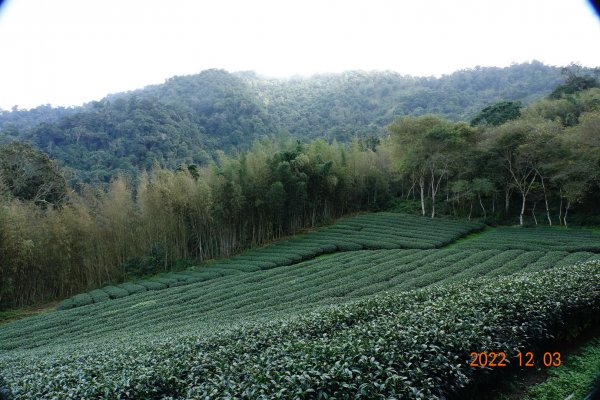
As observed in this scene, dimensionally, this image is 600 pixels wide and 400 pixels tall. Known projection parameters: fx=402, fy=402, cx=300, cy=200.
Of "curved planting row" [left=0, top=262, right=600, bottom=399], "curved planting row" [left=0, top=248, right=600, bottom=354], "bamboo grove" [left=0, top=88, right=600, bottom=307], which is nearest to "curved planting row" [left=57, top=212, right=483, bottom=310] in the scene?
"curved planting row" [left=0, top=248, right=600, bottom=354]

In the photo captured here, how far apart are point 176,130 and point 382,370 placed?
5053 centimetres

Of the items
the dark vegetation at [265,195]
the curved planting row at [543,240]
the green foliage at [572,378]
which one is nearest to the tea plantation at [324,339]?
the green foliage at [572,378]

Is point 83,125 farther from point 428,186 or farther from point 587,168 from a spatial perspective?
point 587,168

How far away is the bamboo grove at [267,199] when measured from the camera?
2250 centimetres

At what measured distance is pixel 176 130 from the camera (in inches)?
1994

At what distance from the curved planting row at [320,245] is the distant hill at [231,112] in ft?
59.2

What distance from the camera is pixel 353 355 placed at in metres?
4.40

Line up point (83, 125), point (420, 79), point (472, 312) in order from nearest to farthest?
point (472, 312) < point (83, 125) < point (420, 79)

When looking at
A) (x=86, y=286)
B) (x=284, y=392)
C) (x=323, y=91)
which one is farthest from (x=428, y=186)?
(x=323, y=91)

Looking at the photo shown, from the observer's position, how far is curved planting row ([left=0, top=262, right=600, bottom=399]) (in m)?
3.93

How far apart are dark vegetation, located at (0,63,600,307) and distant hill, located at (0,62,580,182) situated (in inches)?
206

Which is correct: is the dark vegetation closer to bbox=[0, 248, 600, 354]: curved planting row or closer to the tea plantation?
bbox=[0, 248, 600, 354]: curved planting row

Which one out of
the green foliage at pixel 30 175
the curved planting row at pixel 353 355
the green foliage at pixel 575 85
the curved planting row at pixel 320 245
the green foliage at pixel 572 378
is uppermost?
the green foliage at pixel 575 85

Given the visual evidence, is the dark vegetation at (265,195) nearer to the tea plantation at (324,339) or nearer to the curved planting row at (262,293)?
the curved planting row at (262,293)
